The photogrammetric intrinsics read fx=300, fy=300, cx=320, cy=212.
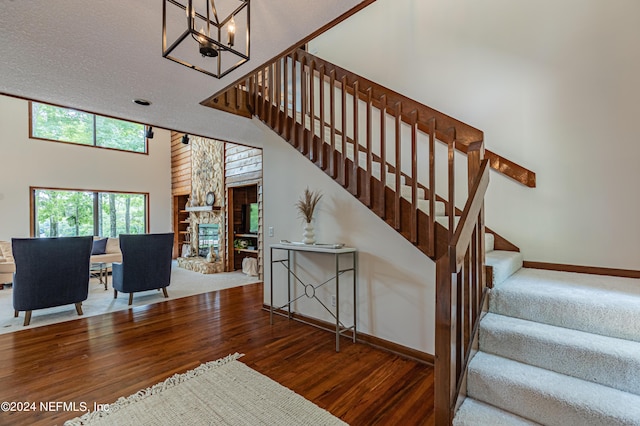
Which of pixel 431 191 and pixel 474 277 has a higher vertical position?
pixel 431 191

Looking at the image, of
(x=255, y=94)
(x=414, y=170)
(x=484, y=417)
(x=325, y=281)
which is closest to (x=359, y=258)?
(x=325, y=281)

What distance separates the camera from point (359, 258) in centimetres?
307

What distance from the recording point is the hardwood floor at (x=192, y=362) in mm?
2062

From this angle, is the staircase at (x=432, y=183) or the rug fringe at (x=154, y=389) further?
the rug fringe at (x=154, y=389)

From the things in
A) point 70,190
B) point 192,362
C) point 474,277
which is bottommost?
point 192,362

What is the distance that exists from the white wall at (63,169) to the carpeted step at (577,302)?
30.4 feet

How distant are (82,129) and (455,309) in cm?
963

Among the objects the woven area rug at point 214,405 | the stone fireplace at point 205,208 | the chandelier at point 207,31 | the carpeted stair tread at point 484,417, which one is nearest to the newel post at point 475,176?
the carpeted stair tread at point 484,417

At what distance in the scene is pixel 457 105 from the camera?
3.25m

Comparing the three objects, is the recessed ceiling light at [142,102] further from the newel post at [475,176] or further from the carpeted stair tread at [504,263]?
the carpeted stair tread at [504,263]

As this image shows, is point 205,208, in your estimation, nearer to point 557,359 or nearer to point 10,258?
point 10,258

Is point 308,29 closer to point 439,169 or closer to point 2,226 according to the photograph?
point 439,169

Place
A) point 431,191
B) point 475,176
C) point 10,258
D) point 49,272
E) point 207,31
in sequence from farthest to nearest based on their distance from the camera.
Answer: point 10,258, point 49,272, point 431,191, point 475,176, point 207,31

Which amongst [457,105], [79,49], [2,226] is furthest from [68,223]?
[457,105]
